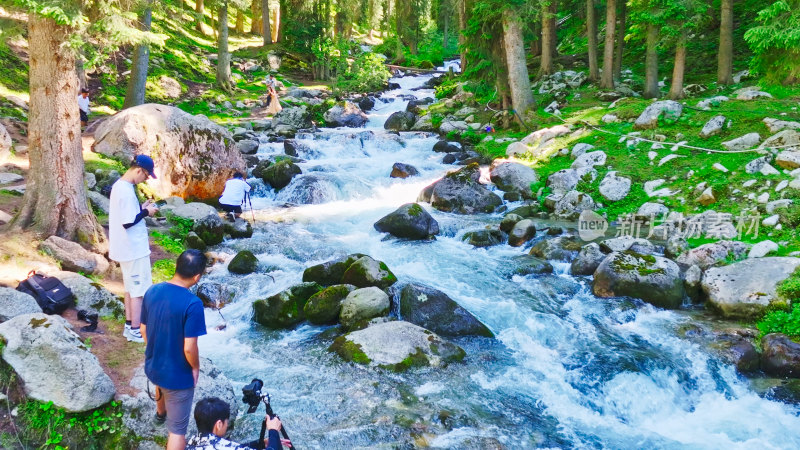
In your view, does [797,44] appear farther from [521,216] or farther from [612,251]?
[521,216]

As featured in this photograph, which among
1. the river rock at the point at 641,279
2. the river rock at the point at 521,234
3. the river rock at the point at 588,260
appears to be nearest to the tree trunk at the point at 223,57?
the river rock at the point at 521,234

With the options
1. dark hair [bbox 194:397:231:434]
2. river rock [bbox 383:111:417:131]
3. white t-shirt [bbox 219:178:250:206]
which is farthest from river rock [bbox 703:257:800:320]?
river rock [bbox 383:111:417:131]

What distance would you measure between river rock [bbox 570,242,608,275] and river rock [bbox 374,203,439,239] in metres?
3.96

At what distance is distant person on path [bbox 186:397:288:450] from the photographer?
13.3 ft

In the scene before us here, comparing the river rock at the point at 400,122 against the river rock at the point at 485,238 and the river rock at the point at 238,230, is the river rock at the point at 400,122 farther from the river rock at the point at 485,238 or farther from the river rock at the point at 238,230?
the river rock at the point at 238,230

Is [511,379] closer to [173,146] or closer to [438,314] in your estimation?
[438,314]

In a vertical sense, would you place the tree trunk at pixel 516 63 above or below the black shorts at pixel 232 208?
above

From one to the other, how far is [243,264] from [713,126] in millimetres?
13221

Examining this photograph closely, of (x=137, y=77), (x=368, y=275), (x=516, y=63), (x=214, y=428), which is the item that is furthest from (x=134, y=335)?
(x=516, y=63)

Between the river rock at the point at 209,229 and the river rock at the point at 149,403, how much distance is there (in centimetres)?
688

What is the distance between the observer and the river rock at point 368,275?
33.8 feet

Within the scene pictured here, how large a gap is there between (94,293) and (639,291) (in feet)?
30.9

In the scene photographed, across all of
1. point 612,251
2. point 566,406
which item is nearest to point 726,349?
point 566,406

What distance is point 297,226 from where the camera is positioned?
14.8 metres
